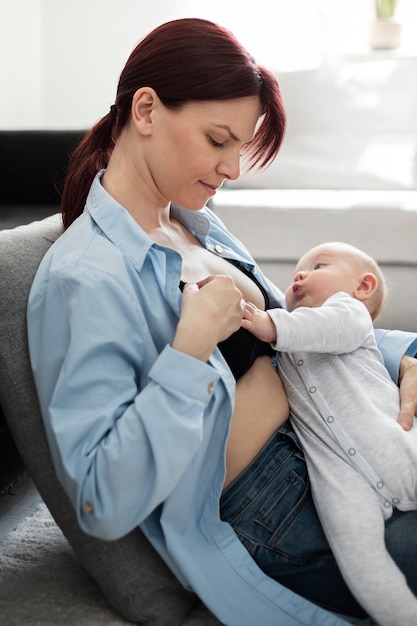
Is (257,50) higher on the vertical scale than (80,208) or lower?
lower

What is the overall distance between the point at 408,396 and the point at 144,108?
63cm

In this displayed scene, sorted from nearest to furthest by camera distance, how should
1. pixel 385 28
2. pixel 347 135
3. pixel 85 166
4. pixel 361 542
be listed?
pixel 361 542, pixel 85 166, pixel 347 135, pixel 385 28

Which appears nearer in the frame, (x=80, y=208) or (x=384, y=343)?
(x=80, y=208)

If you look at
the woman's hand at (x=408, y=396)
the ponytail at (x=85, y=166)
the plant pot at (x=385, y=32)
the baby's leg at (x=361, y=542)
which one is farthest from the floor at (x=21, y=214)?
the plant pot at (x=385, y=32)

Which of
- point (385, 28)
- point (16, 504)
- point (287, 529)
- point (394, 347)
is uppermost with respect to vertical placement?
point (385, 28)

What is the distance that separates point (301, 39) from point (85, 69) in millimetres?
1094

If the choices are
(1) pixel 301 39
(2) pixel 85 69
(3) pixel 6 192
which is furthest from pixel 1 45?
(1) pixel 301 39

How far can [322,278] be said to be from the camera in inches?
64.6

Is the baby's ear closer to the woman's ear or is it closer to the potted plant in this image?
the woman's ear

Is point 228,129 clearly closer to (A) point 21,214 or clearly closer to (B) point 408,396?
→ (B) point 408,396

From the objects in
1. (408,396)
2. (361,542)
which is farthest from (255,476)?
(408,396)

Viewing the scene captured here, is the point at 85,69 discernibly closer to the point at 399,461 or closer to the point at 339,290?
the point at 339,290

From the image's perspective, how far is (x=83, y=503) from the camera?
114 centimetres

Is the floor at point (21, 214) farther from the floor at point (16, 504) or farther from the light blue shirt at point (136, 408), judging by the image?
the light blue shirt at point (136, 408)
